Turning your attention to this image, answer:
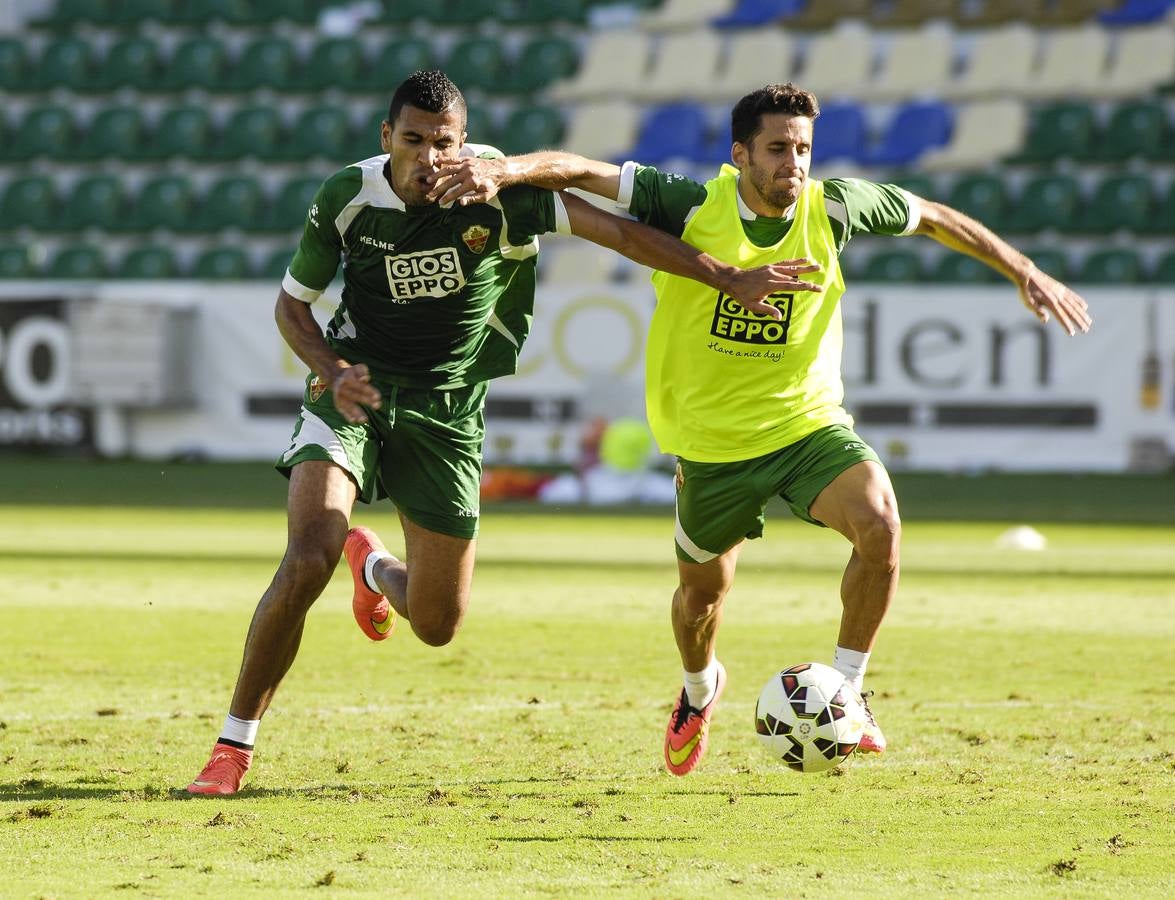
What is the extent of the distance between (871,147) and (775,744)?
A: 70.3 ft

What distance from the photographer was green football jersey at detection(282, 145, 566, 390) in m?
6.20

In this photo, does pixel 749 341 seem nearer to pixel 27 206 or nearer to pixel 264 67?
pixel 27 206

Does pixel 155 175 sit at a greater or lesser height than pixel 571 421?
greater

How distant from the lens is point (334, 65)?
2819 cm

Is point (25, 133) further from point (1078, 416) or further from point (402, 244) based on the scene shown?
point (402, 244)

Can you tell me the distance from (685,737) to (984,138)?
20.9 meters

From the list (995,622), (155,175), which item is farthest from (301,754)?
(155,175)

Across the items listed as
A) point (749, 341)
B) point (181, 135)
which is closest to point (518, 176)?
point (749, 341)

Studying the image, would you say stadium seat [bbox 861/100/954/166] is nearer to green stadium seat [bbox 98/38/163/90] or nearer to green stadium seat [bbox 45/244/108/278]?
green stadium seat [bbox 45/244/108/278]

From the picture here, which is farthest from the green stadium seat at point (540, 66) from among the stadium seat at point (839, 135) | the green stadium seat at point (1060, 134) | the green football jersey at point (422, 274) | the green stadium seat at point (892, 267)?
the green football jersey at point (422, 274)

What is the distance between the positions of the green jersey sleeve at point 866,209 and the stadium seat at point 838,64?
20.5m

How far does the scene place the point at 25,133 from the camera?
2825 cm

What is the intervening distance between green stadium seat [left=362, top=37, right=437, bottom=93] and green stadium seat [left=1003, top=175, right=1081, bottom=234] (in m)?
9.65

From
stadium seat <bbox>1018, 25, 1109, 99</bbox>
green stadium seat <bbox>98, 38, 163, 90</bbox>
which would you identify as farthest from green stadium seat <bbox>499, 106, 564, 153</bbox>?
stadium seat <bbox>1018, 25, 1109, 99</bbox>
